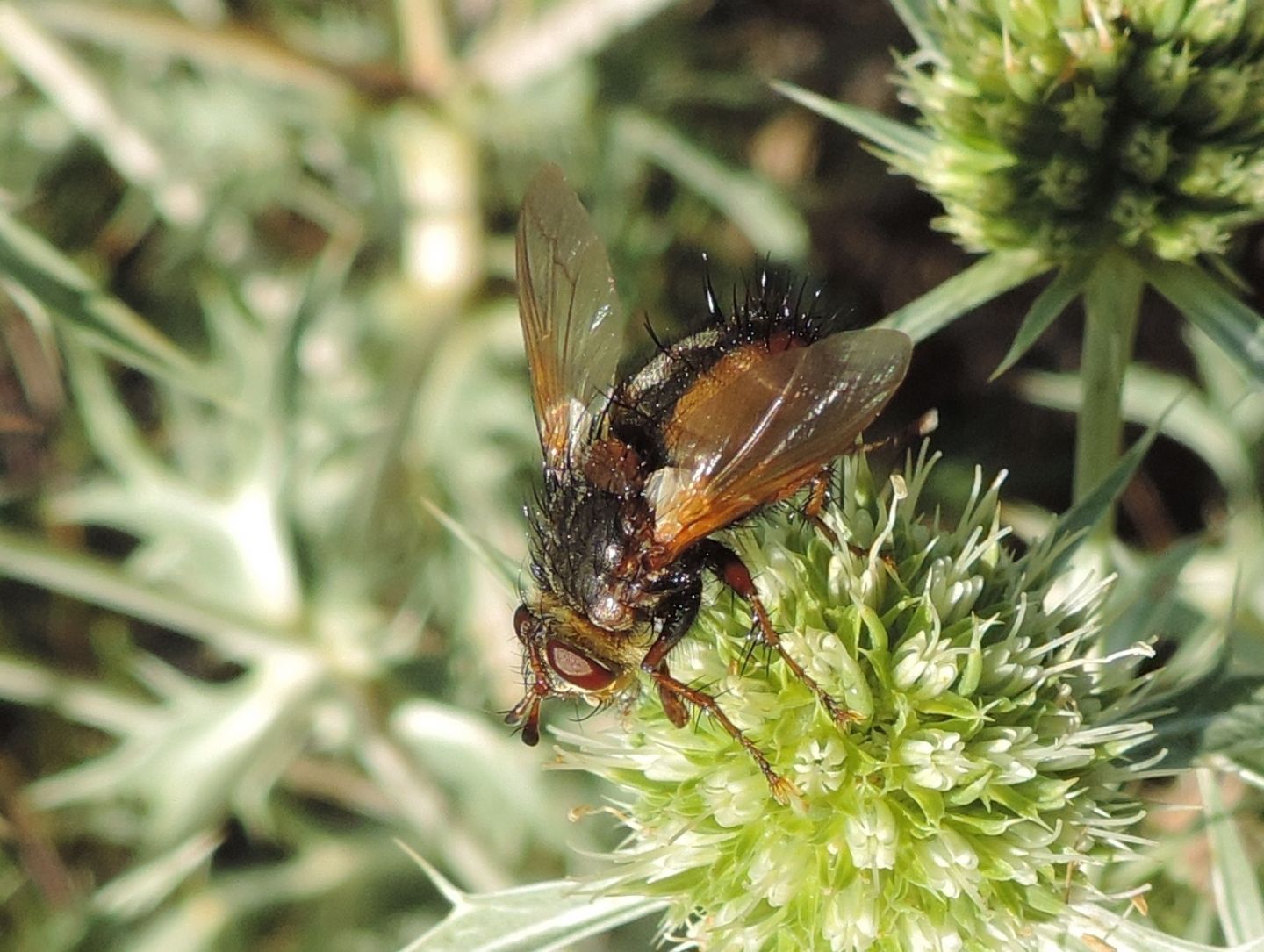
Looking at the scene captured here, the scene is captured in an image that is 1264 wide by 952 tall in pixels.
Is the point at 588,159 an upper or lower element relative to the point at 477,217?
upper

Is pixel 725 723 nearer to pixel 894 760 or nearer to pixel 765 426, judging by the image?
pixel 894 760

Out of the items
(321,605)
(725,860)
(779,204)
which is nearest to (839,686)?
(725,860)

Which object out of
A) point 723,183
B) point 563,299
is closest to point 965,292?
point 563,299

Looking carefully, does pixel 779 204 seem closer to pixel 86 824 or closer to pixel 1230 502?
pixel 1230 502

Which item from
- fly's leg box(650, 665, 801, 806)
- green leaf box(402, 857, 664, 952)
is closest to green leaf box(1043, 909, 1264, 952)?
fly's leg box(650, 665, 801, 806)

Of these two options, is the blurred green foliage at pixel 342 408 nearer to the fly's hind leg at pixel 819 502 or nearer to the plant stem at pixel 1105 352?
the plant stem at pixel 1105 352

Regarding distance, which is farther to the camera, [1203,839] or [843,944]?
[1203,839]
